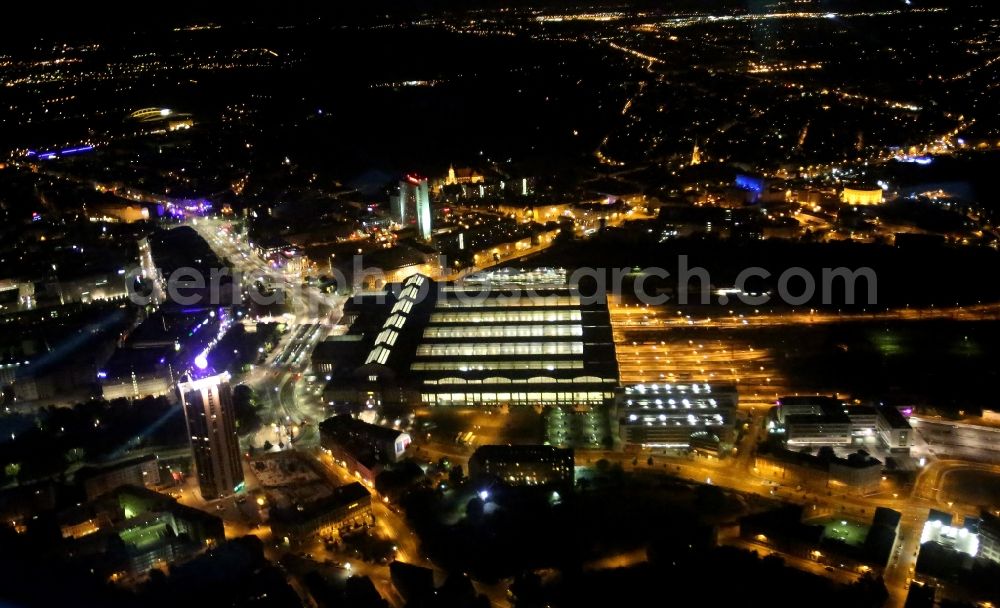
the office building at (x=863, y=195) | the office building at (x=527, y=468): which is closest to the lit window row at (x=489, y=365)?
the office building at (x=527, y=468)

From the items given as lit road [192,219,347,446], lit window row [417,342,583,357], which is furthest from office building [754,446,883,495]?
lit road [192,219,347,446]

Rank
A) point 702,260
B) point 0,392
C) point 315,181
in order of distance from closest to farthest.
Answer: point 0,392, point 702,260, point 315,181

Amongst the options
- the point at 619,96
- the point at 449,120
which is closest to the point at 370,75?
the point at 449,120

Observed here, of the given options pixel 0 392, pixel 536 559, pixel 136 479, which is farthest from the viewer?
pixel 0 392

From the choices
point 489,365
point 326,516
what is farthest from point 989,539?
point 326,516

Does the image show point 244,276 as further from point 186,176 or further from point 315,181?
point 186,176

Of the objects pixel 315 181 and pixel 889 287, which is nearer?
pixel 889 287

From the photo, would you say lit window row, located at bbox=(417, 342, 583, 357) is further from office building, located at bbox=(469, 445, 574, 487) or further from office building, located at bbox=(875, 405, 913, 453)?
office building, located at bbox=(875, 405, 913, 453)

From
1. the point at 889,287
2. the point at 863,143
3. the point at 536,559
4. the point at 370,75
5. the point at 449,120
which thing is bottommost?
the point at 536,559
